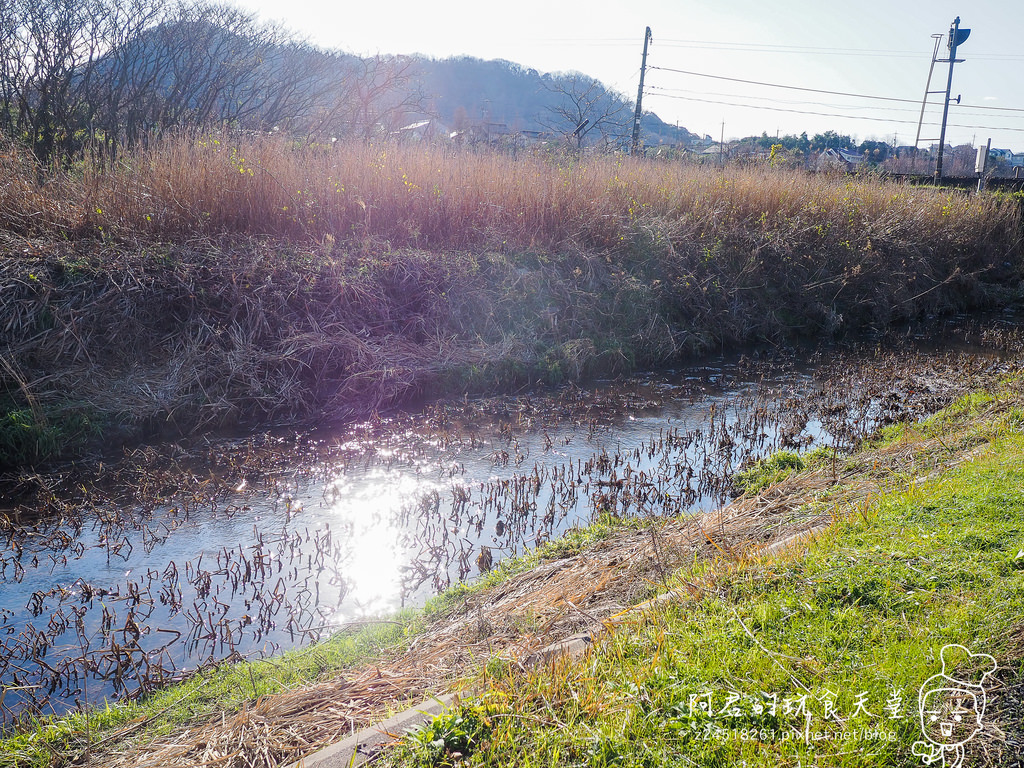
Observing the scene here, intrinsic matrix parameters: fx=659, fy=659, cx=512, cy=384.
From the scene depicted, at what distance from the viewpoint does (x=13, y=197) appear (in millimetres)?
7727

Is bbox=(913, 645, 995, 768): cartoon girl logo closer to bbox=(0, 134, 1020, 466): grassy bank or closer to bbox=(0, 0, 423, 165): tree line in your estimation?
bbox=(0, 134, 1020, 466): grassy bank

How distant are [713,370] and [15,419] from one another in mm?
9046

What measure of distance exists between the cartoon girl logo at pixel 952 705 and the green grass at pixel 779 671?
3 centimetres

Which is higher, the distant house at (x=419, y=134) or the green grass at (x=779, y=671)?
the distant house at (x=419, y=134)

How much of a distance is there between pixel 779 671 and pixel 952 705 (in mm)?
538

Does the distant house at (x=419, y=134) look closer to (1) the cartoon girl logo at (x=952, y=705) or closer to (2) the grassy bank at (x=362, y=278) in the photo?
(2) the grassy bank at (x=362, y=278)

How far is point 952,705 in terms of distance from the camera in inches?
87.0

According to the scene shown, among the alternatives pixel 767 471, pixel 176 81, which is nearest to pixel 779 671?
pixel 767 471

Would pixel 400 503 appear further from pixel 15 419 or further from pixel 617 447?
pixel 15 419

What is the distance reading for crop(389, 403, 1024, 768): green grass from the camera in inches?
85.2

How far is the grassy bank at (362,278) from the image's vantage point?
7.23 metres

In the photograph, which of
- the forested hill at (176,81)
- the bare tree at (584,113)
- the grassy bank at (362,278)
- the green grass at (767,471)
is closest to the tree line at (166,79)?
the forested hill at (176,81)

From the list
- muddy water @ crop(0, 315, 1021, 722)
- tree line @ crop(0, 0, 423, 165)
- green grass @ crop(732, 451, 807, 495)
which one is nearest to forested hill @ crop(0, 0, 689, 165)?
tree line @ crop(0, 0, 423, 165)

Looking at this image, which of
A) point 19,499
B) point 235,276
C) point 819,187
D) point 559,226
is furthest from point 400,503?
point 819,187
